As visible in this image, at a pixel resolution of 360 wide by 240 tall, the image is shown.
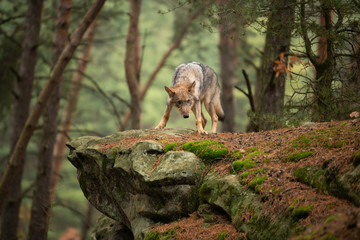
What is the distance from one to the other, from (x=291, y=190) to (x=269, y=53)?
246 inches

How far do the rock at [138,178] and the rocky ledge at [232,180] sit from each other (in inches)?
0.6

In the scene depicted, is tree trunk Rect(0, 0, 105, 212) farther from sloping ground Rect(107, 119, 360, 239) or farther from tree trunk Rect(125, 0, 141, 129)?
sloping ground Rect(107, 119, 360, 239)

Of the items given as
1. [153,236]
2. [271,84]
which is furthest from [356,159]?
[271,84]

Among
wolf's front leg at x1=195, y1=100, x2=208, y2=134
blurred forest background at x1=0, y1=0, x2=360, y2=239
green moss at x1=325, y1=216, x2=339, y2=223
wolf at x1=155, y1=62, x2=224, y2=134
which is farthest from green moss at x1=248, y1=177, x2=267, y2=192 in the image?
wolf's front leg at x1=195, y1=100, x2=208, y2=134

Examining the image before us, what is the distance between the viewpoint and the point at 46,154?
12.6m

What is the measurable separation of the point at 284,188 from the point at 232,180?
0.85m

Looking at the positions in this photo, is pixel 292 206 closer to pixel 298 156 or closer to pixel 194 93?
pixel 298 156

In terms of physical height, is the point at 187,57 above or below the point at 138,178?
above

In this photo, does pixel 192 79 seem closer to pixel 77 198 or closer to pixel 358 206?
pixel 358 206

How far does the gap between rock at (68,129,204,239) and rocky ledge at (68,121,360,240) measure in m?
0.02

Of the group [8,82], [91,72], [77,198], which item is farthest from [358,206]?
[91,72]

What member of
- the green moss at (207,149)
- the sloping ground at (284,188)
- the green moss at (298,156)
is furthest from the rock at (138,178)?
the green moss at (298,156)

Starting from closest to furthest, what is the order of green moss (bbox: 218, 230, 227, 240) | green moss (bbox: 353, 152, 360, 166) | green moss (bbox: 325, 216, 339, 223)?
green moss (bbox: 325, 216, 339, 223)
green moss (bbox: 353, 152, 360, 166)
green moss (bbox: 218, 230, 227, 240)

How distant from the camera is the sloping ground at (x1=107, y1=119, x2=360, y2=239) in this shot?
4.05 meters
